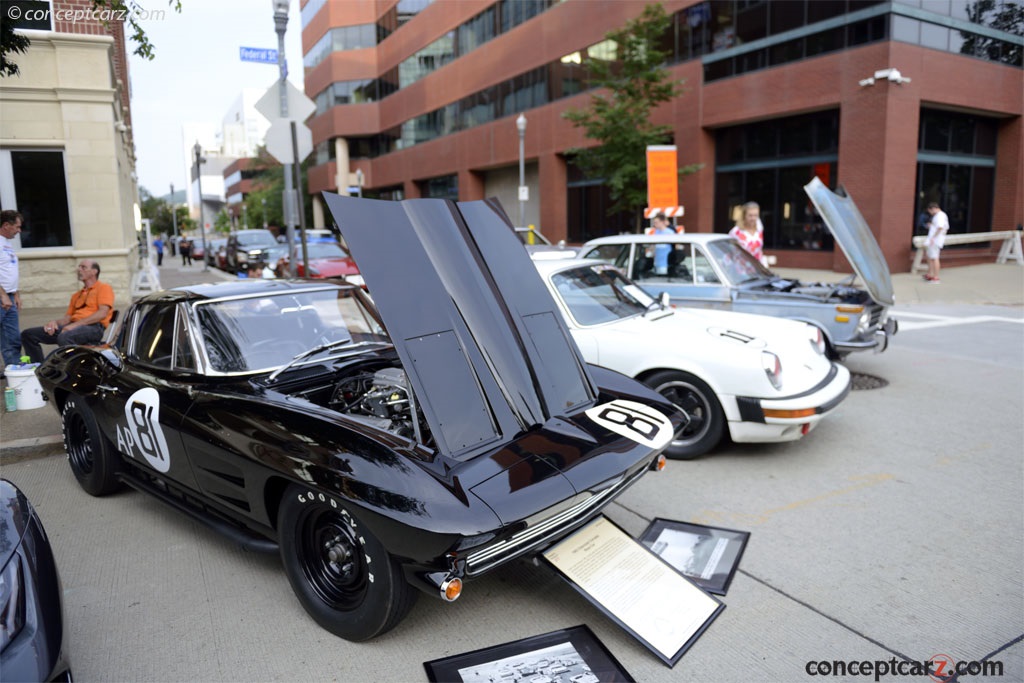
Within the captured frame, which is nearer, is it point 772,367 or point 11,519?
point 11,519

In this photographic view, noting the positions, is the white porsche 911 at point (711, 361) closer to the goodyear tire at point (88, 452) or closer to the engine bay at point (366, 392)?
the engine bay at point (366, 392)

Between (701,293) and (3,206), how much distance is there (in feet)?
42.0

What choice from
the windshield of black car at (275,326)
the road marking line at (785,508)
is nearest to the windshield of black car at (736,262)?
the road marking line at (785,508)

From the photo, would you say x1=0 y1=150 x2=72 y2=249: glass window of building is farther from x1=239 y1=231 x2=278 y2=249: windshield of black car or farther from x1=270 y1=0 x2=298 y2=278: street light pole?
x1=239 y1=231 x2=278 y2=249: windshield of black car

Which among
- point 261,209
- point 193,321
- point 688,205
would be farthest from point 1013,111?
point 261,209

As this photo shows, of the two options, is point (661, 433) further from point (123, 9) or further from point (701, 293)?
point (123, 9)

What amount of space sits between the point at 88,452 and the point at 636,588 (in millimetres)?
3828

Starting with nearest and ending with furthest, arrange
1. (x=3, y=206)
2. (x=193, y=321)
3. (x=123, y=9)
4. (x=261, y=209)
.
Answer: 1. (x=193, y=321)
2. (x=123, y=9)
3. (x=3, y=206)
4. (x=261, y=209)

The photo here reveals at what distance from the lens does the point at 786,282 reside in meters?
7.91

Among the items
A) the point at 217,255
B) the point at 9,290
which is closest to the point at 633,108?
the point at 9,290

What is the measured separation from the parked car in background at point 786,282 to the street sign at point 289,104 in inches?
196

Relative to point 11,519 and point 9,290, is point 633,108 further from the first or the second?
point 11,519

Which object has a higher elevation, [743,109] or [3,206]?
[743,109]

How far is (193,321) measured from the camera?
13.4 ft
